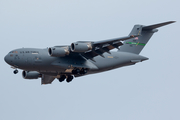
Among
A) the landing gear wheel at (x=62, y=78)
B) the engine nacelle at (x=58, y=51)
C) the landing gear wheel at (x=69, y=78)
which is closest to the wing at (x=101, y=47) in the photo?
the engine nacelle at (x=58, y=51)

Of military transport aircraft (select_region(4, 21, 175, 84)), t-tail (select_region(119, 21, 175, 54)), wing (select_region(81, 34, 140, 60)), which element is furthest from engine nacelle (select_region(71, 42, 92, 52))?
t-tail (select_region(119, 21, 175, 54))

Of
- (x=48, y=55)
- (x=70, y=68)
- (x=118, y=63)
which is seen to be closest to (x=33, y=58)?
(x=48, y=55)

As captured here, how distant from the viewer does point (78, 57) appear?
18562 mm

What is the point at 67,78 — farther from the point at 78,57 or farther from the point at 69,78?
the point at 78,57

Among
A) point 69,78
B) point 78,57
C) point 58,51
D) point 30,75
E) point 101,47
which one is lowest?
point 69,78

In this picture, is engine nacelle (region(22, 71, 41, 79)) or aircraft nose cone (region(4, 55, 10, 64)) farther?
engine nacelle (region(22, 71, 41, 79))

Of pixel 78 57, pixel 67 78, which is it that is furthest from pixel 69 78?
pixel 78 57

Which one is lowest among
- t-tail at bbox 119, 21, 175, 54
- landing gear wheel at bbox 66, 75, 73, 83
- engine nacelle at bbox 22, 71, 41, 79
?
landing gear wheel at bbox 66, 75, 73, 83

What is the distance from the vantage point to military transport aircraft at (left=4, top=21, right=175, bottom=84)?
17375 millimetres

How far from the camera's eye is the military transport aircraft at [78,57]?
684 inches

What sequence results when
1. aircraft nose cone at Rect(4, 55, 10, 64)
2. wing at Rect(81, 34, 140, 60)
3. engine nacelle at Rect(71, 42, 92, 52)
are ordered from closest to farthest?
engine nacelle at Rect(71, 42, 92, 52), wing at Rect(81, 34, 140, 60), aircraft nose cone at Rect(4, 55, 10, 64)

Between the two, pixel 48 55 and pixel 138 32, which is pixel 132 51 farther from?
pixel 48 55

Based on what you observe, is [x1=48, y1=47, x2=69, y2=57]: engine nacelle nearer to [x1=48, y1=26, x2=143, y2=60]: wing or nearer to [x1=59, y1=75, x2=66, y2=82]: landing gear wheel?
[x1=48, y1=26, x2=143, y2=60]: wing

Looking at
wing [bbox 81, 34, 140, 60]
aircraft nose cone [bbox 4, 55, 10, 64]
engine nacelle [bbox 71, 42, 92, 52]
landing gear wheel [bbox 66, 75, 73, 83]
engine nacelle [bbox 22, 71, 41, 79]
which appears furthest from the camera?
engine nacelle [bbox 22, 71, 41, 79]
